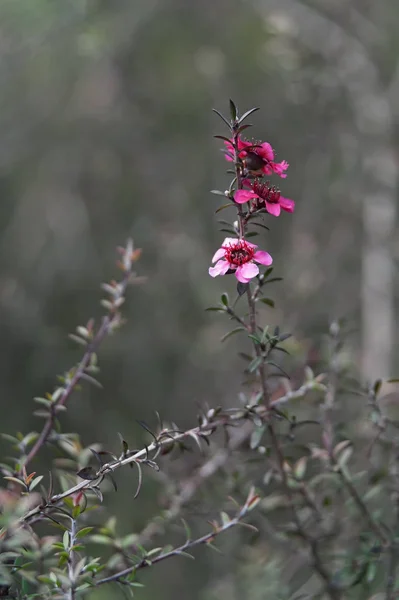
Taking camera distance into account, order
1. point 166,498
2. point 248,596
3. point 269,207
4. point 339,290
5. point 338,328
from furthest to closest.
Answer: point 339,290 → point 248,596 → point 166,498 → point 338,328 → point 269,207

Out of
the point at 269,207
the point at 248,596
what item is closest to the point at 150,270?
the point at 248,596

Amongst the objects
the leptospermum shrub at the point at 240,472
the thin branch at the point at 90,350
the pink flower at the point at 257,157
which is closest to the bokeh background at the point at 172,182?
the leptospermum shrub at the point at 240,472

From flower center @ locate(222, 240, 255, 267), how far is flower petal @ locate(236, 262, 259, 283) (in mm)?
15

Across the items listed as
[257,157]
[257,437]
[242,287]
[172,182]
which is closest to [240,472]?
[257,437]

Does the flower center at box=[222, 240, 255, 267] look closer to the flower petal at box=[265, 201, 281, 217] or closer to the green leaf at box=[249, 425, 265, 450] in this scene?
the flower petal at box=[265, 201, 281, 217]

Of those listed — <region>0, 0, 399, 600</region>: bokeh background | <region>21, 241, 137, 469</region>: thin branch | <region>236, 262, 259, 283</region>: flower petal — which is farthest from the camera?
<region>0, 0, 399, 600</region>: bokeh background

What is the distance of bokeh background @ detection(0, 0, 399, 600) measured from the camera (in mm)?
2799

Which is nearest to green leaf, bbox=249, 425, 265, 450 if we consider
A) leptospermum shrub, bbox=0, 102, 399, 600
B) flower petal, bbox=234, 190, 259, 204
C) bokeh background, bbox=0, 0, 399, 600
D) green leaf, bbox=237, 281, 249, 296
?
leptospermum shrub, bbox=0, 102, 399, 600

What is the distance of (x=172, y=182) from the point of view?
3221 mm

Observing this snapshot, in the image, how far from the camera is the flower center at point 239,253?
0.87 m

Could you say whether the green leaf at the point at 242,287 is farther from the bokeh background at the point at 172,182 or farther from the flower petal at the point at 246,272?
the bokeh background at the point at 172,182

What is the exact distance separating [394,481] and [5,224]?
231cm

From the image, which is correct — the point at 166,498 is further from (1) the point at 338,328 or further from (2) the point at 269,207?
(2) the point at 269,207

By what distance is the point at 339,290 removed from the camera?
10.4 ft
